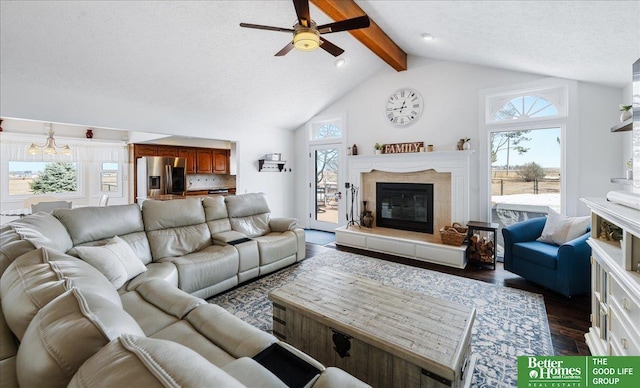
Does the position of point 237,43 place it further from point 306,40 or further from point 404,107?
point 404,107

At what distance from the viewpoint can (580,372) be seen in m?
1.35

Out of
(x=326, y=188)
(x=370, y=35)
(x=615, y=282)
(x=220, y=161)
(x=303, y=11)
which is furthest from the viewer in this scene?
(x=220, y=161)

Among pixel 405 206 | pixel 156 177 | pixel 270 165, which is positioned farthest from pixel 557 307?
pixel 156 177

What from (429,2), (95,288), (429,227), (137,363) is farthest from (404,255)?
(137,363)

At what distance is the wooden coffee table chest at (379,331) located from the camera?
145 cm

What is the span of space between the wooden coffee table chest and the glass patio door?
3.81 meters

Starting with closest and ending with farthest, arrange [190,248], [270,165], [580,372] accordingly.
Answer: [580,372] → [190,248] → [270,165]

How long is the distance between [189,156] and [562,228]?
290 inches

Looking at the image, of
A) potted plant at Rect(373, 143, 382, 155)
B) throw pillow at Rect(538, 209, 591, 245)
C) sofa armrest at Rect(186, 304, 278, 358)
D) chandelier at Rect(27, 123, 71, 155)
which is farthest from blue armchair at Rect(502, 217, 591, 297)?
chandelier at Rect(27, 123, 71, 155)

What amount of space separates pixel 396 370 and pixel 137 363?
1.35m

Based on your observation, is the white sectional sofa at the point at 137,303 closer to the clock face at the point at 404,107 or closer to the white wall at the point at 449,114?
the white wall at the point at 449,114

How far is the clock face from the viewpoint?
4.92 m

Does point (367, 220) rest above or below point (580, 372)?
above

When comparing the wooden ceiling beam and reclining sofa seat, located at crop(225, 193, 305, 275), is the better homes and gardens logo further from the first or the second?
the wooden ceiling beam
